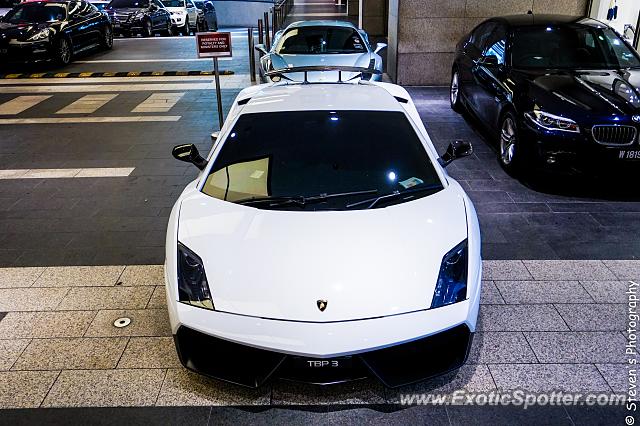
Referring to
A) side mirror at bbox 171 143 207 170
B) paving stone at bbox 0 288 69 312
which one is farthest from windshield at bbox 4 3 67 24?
side mirror at bbox 171 143 207 170

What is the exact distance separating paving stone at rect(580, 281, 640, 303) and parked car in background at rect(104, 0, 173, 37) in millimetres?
19316

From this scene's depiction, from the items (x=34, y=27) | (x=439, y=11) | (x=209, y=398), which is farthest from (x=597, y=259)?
(x=34, y=27)

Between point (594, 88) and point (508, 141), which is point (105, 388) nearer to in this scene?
point (508, 141)

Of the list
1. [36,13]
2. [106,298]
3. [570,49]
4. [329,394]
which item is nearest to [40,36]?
[36,13]

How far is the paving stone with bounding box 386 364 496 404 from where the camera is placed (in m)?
3.10

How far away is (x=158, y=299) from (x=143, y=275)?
422 mm

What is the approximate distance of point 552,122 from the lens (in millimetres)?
5715

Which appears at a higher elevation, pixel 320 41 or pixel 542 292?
pixel 320 41

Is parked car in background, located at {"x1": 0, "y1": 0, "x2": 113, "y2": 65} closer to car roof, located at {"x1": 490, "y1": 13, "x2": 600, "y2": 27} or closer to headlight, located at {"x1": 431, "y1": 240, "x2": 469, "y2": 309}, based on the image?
car roof, located at {"x1": 490, "y1": 13, "x2": 600, "y2": 27}

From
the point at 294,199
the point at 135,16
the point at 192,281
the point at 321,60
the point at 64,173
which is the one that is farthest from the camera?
the point at 135,16

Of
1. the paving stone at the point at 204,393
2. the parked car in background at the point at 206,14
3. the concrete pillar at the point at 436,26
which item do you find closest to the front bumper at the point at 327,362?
the paving stone at the point at 204,393

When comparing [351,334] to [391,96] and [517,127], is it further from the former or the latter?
[517,127]

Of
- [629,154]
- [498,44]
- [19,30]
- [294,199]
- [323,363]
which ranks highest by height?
[498,44]

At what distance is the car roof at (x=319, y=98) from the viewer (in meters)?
4.00
